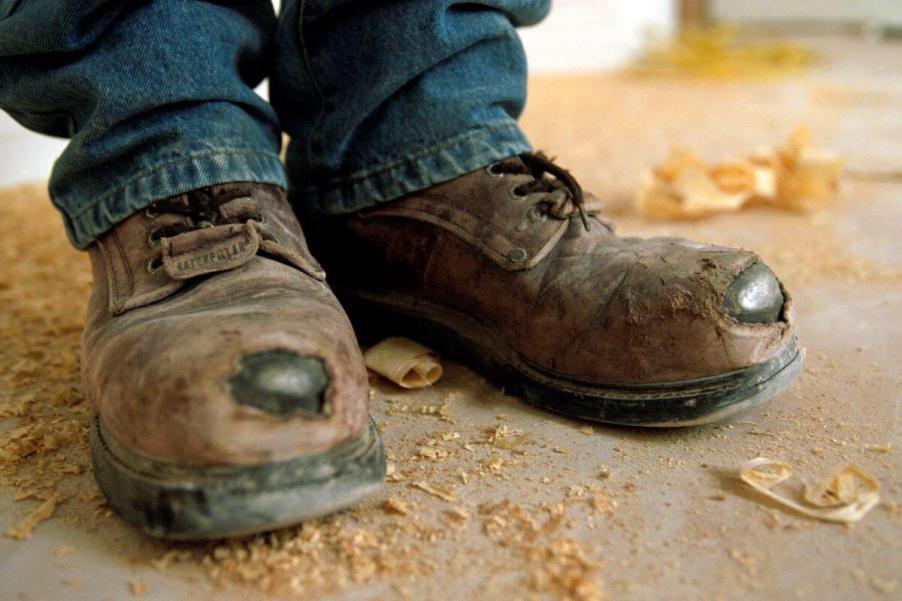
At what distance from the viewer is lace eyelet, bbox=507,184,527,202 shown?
784 mm

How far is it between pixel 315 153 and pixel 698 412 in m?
0.46

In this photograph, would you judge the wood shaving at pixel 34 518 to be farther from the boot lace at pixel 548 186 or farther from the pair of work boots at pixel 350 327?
the boot lace at pixel 548 186

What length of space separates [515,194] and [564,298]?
116 mm

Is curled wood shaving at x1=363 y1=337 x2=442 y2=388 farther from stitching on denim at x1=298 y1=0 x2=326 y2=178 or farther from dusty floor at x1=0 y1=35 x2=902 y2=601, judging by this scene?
stitching on denim at x1=298 y1=0 x2=326 y2=178

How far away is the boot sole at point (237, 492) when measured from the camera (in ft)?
1.76

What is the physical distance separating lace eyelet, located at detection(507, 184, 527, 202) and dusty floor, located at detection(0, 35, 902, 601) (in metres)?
0.18

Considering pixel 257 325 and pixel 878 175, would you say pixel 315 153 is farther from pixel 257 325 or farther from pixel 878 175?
pixel 878 175

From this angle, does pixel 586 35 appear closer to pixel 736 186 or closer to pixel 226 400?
pixel 736 186

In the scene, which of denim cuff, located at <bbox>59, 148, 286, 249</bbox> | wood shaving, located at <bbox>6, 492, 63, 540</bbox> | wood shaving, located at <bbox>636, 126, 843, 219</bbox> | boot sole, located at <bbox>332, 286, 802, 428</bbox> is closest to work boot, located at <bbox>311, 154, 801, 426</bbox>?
boot sole, located at <bbox>332, 286, 802, 428</bbox>

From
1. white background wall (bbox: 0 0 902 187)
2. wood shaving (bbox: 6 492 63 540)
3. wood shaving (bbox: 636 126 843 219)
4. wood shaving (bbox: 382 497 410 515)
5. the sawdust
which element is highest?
wood shaving (bbox: 6 492 63 540)

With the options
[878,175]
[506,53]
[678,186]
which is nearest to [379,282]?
[506,53]

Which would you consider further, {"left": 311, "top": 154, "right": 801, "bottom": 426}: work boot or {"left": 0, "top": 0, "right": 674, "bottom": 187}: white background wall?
{"left": 0, "top": 0, "right": 674, "bottom": 187}: white background wall

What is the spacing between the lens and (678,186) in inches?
54.1

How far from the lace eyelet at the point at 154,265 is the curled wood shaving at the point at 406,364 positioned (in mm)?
234
